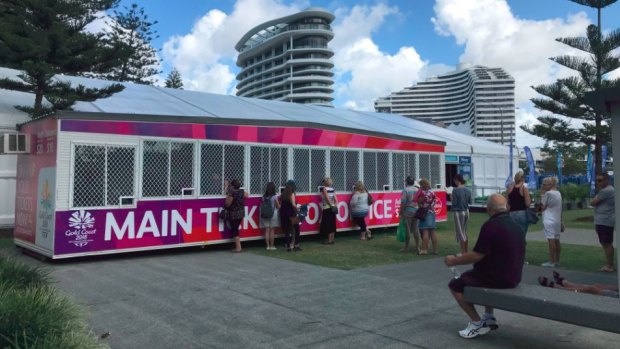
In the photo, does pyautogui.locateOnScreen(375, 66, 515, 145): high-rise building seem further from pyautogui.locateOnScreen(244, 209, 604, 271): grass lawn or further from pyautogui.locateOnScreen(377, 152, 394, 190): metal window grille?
pyautogui.locateOnScreen(244, 209, 604, 271): grass lawn

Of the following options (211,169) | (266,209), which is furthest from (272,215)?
(211,169)

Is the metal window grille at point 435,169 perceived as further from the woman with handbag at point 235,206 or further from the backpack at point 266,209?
the woman with handbag at point 235,206

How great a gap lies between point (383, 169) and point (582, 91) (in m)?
8.23

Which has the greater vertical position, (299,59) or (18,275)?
(299,59)

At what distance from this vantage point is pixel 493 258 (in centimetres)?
500

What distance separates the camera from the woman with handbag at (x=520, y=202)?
907cm

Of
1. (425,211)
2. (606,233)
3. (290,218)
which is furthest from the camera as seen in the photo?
(290,218)

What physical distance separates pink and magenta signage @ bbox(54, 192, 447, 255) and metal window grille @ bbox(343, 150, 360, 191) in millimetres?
3133

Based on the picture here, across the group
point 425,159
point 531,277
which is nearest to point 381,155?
point 425,159

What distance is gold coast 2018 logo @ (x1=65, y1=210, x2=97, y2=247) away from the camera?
9242 mm

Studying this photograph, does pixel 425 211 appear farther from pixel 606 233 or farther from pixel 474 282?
pixel 474 282

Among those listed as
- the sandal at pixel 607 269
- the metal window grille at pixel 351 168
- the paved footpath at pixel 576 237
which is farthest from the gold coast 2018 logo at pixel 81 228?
the paved footpath at pixel 576 237

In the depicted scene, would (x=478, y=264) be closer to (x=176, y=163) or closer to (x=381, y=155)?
(x=176, y=163)

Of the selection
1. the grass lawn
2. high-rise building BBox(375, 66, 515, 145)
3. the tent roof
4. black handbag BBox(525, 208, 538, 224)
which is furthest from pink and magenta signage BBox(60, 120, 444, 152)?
high-rise building BBox(375, 66, 515, 145)
